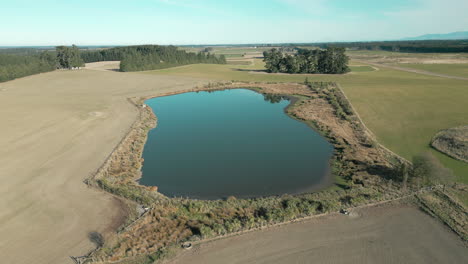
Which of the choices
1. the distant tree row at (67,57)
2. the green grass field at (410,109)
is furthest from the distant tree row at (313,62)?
the distant tree row at (67,57)

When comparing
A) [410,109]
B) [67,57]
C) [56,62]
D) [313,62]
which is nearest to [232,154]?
[410,109]

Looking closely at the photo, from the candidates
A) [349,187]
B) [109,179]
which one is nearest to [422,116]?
[349,187]

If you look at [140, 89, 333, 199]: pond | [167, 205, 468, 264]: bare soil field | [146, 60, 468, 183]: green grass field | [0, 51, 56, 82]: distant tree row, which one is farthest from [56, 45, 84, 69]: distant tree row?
[167, 205, 468, 264]: bare soil field

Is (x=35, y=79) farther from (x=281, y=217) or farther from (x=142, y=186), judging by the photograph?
(x=281, y=217)

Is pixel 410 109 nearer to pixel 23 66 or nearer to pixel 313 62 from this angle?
pixel 313 62

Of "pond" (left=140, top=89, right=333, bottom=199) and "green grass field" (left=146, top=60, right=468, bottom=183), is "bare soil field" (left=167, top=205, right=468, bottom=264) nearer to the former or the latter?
"pond" (left=140, top=89, right=333, bottom=199)

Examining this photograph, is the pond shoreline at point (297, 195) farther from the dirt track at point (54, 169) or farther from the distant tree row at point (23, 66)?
the distant tree row at point (23, 66)
